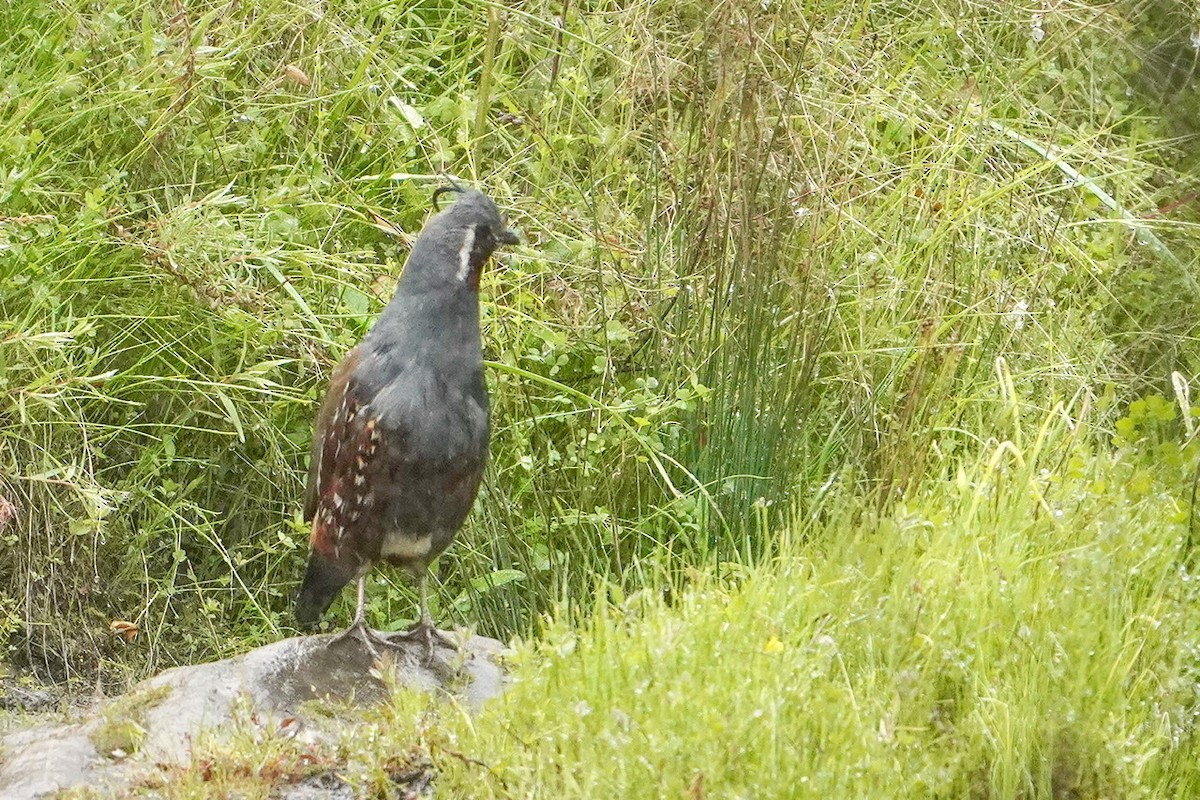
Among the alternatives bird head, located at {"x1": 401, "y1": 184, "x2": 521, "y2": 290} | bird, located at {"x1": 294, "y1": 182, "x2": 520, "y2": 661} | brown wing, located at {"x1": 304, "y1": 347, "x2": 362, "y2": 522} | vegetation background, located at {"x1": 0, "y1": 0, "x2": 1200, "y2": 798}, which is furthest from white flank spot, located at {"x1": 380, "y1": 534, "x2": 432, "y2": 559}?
bird head, located at {"x1": 401, "y1": 184, "x2": 521, "y2": 290}

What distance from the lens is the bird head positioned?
14.4ft

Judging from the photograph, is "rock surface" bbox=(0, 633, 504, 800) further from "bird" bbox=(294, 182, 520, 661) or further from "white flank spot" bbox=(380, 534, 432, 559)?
"white flank spot" bbox=(380, 534, 432, 559)

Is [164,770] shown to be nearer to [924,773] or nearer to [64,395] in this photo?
[924,773]

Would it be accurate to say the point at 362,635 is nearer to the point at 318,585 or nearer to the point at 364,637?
the point at 364,637

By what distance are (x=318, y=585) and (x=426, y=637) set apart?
0.40m

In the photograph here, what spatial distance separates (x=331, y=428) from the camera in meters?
4.51

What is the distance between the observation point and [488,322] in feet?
17.6

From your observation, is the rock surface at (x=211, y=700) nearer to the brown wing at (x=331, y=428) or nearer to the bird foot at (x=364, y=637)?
the bird foot at (x=364, y=637)

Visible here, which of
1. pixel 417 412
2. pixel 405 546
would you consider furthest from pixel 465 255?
pixel 405 546

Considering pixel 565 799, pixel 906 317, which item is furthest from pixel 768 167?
pixel 565 799

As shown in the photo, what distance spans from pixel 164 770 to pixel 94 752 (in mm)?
291

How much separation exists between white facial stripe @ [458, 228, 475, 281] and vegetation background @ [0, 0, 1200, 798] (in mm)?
597

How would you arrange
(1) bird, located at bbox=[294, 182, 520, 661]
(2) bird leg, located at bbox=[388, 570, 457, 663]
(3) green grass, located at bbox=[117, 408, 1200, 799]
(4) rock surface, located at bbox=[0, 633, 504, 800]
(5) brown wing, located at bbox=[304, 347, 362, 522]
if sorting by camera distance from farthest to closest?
(2) bird leg, located at bbox=[388, 570, 457, 663] < (5) brown wing, located at bbox=[304, 347, 362, 522] < (1) bird, located at bbox=[294, 182, 520, 661] < (4) rock surface, located at bbox=[0, 633, 504, 800] < (3) green grass, located at bbox=[117, 408, 1200, 799]

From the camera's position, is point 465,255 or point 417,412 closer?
point 417,412
